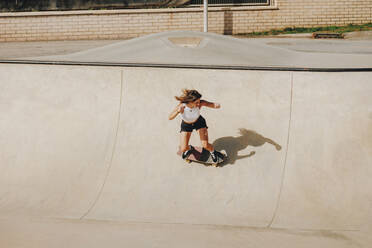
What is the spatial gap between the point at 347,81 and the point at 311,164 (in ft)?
7.60

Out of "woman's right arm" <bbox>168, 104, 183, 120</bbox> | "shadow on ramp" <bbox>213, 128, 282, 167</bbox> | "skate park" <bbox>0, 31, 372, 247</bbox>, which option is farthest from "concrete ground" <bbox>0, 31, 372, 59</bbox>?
"woman's right arm" <bbox>168, 104, 183, 120</bbox>

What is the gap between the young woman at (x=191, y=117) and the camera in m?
5.77

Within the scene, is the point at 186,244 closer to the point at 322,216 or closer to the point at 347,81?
the point at 322,216

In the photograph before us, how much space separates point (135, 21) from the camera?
17.9 m

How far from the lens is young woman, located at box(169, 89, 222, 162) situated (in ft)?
18.9

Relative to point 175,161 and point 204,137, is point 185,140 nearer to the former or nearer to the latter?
point 204,137

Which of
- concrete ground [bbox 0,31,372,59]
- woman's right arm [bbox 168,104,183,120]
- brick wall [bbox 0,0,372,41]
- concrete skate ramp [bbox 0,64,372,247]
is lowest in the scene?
concrete skate ramp [bbox 0,64,372,247]

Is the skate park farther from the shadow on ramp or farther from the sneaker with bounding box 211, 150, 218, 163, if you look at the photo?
the sneaker with bounding box 211, 150, 218, 163

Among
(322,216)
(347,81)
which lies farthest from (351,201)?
(347,81)

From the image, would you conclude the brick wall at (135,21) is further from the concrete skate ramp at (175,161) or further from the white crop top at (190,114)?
the white crop top at (190,114)

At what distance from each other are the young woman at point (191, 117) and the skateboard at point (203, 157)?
59 mm

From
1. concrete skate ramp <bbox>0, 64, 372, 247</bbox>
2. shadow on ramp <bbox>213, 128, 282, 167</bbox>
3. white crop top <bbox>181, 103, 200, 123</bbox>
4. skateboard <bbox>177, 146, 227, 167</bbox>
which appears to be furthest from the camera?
shadow on ramp <bbox>213, 128, 282, 167</bbox>

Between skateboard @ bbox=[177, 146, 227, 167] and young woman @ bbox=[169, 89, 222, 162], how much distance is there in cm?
6

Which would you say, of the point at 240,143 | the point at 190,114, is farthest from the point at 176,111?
the point at 240,143
